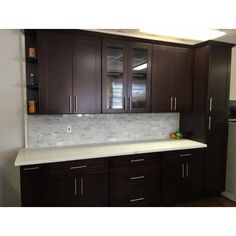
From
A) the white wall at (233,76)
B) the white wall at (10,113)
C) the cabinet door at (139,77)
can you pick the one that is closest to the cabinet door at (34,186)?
the white wall at (10,113)

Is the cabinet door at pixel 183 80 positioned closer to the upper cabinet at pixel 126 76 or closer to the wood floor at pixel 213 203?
the upper cabinet at pixel 126 76

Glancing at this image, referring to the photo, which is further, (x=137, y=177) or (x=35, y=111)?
(x=137, y=177)

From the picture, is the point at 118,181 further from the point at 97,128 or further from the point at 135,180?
the point at 97,128

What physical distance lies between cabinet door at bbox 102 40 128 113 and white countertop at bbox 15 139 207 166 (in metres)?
0.52

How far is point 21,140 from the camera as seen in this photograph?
7.57 ft

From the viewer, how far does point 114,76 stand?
97.3 inches

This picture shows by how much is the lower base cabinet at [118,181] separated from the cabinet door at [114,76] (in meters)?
0.73

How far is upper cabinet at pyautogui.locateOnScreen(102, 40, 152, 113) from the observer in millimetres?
2418

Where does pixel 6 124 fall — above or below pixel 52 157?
above

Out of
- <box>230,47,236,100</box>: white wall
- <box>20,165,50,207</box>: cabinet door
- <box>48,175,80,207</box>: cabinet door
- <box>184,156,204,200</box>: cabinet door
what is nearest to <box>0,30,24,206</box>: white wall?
<box>20,165,50,207</box>: cabinet door
